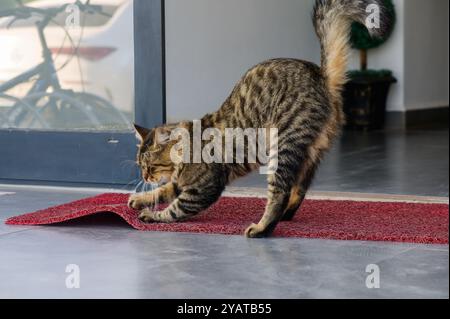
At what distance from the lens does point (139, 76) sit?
5.29 meters

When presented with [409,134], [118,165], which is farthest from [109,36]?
[409,134]

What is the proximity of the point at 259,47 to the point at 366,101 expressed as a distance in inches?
54.5

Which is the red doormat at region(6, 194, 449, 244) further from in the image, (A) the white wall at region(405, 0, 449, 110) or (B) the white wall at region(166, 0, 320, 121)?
(A) the white wall at region(405, 0, 449, 110)

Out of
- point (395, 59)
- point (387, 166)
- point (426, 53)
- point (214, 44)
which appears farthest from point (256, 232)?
point (426, 53)

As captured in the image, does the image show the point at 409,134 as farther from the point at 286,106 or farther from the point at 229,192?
the point at 286,106

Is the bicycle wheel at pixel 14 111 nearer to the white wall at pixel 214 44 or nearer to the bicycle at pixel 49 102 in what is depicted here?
the bicycle at pixel 49 102

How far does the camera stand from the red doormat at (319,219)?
3938mm

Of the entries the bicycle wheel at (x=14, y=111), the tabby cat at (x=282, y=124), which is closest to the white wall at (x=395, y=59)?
the bicycle wheel at (x=14, y=111)

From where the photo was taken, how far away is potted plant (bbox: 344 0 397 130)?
31.1 ft

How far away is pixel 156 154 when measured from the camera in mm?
4316

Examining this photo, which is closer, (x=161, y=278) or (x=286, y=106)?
(x=161, y=278)

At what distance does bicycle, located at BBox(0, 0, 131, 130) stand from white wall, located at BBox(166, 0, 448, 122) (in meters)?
2.25

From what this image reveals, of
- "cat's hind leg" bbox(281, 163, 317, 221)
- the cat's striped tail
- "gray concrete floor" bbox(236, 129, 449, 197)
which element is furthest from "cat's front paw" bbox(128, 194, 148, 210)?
"gray concrete floor" bbox(236, 129, 449, 197)

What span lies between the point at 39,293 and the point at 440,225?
73.7 inches
